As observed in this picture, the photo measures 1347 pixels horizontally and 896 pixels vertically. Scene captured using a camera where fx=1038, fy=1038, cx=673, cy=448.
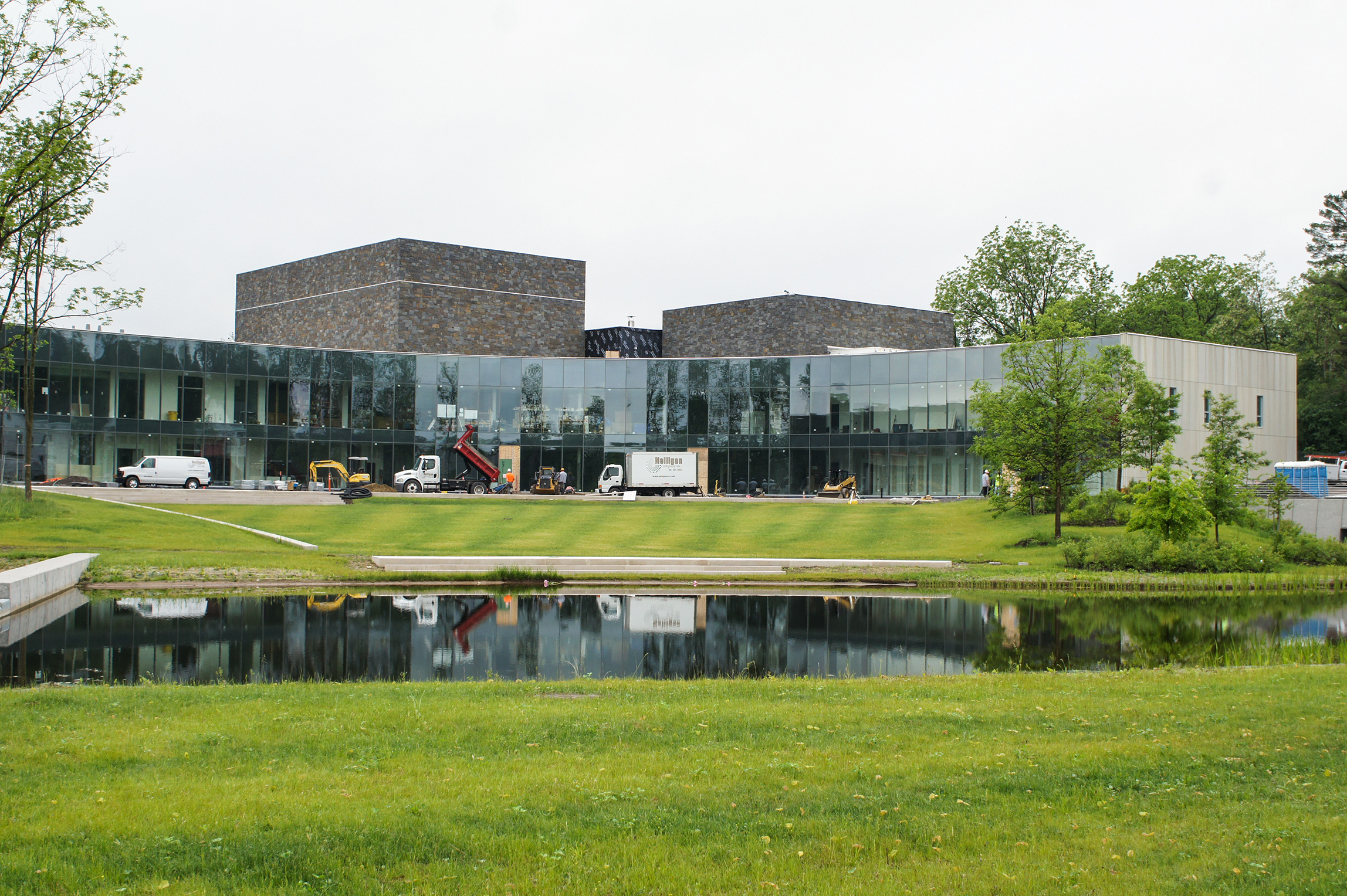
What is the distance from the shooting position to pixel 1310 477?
150ft

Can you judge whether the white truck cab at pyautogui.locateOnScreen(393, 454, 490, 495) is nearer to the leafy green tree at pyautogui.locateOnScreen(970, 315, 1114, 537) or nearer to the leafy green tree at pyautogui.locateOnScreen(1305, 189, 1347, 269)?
the leafy green tree at pyautogui.locateOnScreen(970, 315, 1114, 537)

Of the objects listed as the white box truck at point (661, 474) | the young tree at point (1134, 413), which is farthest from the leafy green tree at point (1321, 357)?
the white box truck at point (661, 474)

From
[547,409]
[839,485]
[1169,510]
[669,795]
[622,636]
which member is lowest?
[622,636]

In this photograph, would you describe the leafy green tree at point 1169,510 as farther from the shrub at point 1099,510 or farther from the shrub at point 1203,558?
the shrub at point 1099,510

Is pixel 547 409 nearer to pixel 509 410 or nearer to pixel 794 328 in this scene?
pixel 509 410

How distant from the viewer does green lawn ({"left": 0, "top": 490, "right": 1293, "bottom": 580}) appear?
27094 mm

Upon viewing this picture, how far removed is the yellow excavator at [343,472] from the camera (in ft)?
175

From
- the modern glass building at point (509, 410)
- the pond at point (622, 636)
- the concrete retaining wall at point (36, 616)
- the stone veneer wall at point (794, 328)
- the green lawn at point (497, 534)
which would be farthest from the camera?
the stone veneer wall at point (794, 328)

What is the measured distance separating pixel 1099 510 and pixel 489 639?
98.5 feet

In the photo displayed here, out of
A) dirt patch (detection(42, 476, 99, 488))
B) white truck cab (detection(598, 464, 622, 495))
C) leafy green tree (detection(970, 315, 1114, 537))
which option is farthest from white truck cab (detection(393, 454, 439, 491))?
leafy green tree (detection(970, 315, 1114, 537))

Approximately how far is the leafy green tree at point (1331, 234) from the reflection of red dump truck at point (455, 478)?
54473mm

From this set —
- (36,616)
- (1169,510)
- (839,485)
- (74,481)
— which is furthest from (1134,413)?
(74,481)

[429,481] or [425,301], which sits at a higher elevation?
[425,301]

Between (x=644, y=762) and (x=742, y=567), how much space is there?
2042 cm
